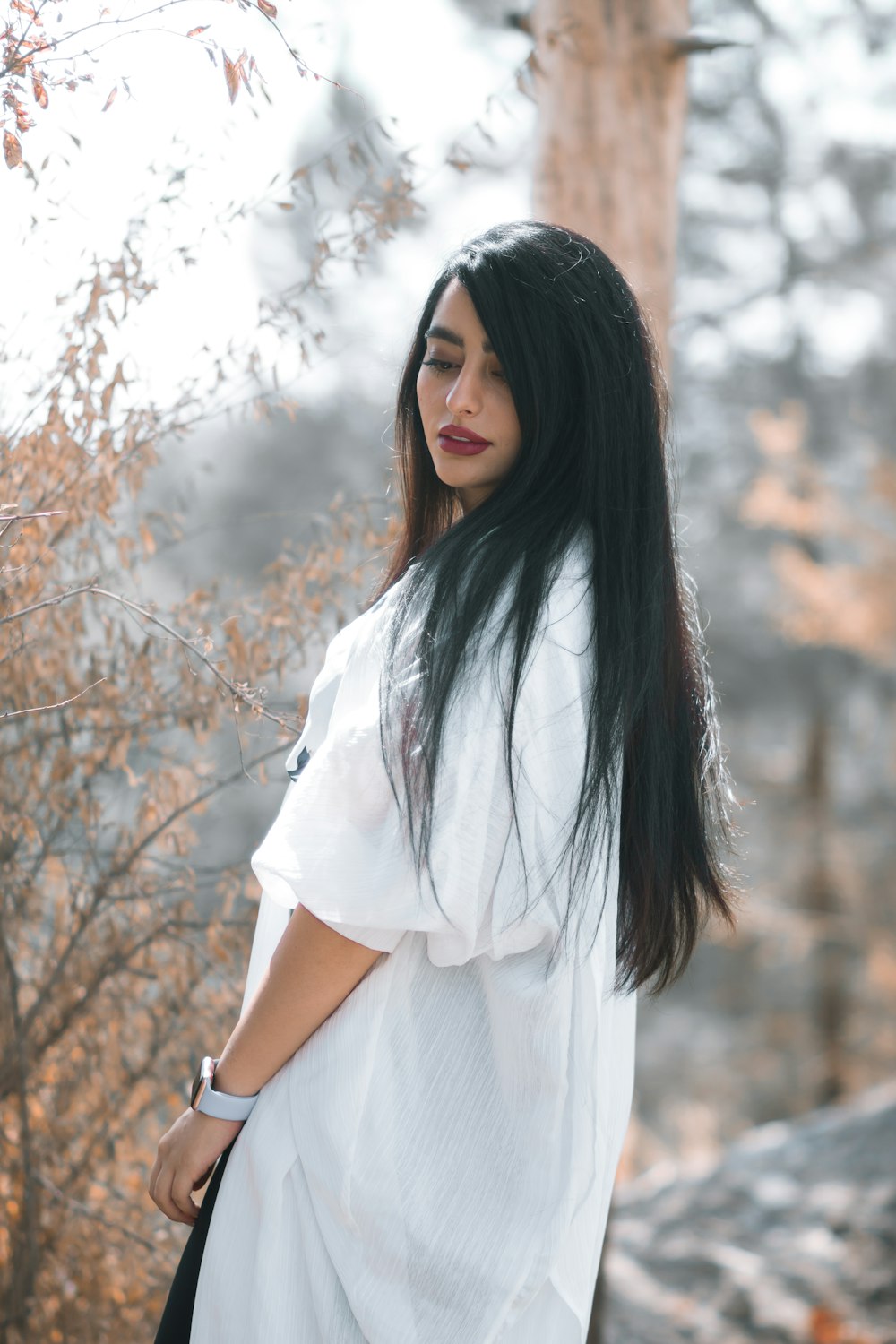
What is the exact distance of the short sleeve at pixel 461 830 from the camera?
1279mm

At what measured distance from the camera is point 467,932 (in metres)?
1.29

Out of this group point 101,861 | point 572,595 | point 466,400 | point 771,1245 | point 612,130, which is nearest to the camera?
point 572,595

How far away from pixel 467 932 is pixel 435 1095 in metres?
0.21

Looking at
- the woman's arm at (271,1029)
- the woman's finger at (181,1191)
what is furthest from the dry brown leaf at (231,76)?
the woman's finger at (181,1191)

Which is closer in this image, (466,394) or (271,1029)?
(271,1029)

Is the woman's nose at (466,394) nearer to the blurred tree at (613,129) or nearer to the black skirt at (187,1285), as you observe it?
the black skirt at (187,1285)

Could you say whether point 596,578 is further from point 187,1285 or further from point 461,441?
point 187,1285

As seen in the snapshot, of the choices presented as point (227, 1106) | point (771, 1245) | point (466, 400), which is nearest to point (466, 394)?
point (466, 400)

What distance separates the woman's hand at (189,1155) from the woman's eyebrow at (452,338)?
941 millimetres

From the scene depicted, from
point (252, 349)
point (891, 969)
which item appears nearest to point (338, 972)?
point (252, 349)

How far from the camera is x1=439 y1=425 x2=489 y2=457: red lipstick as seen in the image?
5.02 feet

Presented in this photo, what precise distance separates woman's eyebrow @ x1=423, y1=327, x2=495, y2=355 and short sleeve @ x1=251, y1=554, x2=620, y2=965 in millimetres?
362

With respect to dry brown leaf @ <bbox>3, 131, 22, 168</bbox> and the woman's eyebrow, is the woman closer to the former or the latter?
the woman's eyebrow

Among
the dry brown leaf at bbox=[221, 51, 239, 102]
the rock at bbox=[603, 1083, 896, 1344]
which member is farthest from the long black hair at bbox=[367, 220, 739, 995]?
the rock at bbox=[603, 1083, 896, 1344]
